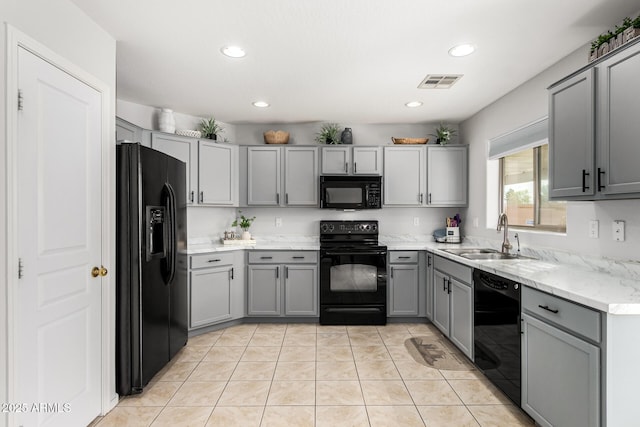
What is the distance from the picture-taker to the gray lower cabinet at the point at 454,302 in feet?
9.40

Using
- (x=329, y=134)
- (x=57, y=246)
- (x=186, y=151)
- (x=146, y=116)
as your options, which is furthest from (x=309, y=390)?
(x=146, y=116)

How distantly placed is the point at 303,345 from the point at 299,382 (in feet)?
2.45

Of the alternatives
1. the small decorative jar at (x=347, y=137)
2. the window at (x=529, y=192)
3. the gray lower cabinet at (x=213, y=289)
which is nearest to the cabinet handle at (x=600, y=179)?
the window at (x=529, y=192)

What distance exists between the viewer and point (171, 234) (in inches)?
110

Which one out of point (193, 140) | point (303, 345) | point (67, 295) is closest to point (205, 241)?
point (193, 140)

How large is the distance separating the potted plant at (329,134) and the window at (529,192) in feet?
6.16

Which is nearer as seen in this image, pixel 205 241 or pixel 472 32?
pixel 472 32

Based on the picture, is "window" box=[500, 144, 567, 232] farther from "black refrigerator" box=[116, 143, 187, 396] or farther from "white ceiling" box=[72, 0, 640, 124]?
"black refrigerator" box=[116, 143, 187, 396]

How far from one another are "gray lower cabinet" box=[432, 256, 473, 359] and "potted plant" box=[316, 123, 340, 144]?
6.02 feet

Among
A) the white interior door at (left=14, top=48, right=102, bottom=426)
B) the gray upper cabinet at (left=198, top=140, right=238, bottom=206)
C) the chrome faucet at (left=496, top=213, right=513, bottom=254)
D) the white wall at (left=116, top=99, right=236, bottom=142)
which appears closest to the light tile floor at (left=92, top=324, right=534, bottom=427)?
the white interior door at (left=14, top=48, right=102, bottom=426)

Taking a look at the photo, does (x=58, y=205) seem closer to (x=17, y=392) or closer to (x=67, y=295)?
(x=67, y=295)

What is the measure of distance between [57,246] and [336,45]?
2058 mm

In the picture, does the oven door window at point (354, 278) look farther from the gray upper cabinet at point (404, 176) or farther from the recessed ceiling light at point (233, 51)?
the recessed ceiling light at point (233, 51)

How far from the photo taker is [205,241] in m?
4.21
